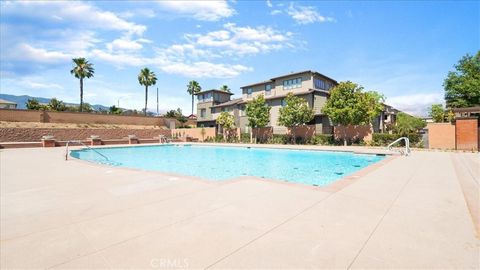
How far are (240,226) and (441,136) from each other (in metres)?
22.5

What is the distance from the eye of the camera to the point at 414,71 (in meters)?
26.0

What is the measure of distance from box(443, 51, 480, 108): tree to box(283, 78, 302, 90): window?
909 inches

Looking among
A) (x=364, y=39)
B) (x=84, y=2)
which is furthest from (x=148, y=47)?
(x=364, y=39)

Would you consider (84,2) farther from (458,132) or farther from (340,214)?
(458,132)

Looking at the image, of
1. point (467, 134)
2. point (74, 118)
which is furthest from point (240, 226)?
point (74, 118)

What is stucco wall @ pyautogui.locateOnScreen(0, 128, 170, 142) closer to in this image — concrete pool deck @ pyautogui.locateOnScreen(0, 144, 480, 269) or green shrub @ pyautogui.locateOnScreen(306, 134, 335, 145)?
green shrub @ pyautogui.locateOnScreen(306, 134, 335, 145)

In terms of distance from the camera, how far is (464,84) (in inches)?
1366

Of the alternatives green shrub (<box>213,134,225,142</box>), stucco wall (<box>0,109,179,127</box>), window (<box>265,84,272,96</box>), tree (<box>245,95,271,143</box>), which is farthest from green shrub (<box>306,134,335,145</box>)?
stucco wall (<box>0,109,179,127</box>)

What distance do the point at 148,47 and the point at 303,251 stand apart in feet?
68.5

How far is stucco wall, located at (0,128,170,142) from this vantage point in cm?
2848

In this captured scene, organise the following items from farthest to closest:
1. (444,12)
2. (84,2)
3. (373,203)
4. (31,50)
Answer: (31,50) → (444,12) → (84,2) → (373,203)

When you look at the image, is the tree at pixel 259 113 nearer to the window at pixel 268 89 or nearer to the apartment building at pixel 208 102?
the window at pixel 268 89
